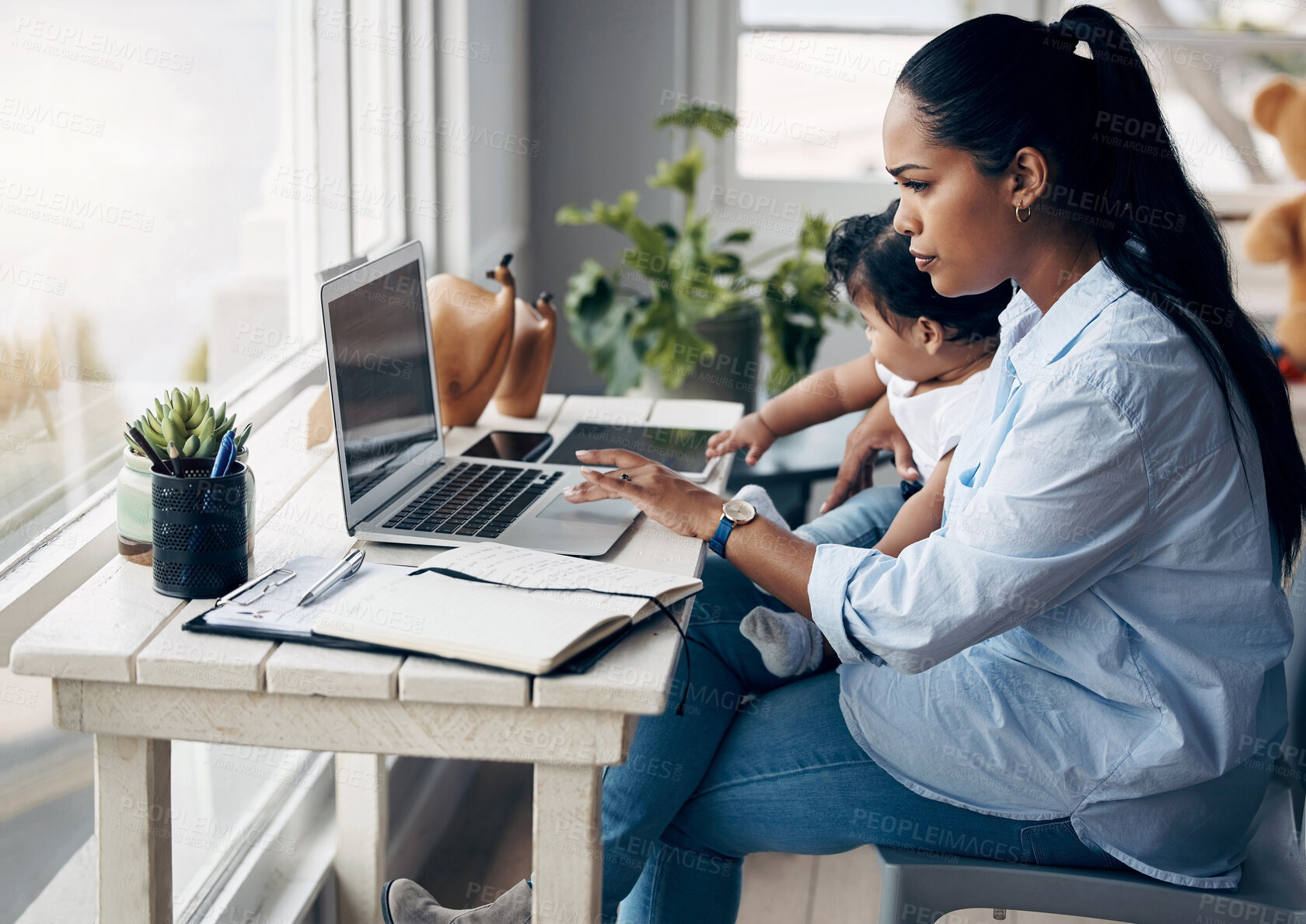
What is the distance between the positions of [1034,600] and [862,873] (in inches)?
47.4

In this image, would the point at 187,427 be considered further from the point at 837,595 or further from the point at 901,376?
the point at 901,376

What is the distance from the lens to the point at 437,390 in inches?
60.7

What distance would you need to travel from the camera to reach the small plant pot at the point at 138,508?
41.5 inches

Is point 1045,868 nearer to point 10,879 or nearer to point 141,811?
point 141,811

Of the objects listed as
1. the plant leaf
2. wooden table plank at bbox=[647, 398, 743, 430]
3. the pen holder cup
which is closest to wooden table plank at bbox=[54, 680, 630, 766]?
the pen holder cup

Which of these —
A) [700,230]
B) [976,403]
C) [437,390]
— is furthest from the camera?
[700,230]

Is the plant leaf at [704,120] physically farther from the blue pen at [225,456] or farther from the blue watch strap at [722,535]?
the blue pen at [225,456]

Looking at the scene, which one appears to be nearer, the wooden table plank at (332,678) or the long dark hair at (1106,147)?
the wooden table plank at (332,678)

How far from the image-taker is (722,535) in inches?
46.3

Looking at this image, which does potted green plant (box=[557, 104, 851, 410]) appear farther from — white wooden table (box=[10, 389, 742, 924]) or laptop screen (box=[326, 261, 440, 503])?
white wooden table (box=[10, 389, 742, 924])

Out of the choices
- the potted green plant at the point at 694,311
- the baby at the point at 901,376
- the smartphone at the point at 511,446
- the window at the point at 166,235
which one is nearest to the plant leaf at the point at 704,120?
the potted green plant at the point at 694,311

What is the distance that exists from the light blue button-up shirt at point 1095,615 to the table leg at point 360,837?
0.73 metres

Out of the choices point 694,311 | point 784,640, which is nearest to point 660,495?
point 784,640

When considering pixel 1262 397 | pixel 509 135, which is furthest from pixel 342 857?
pixel 509 135
